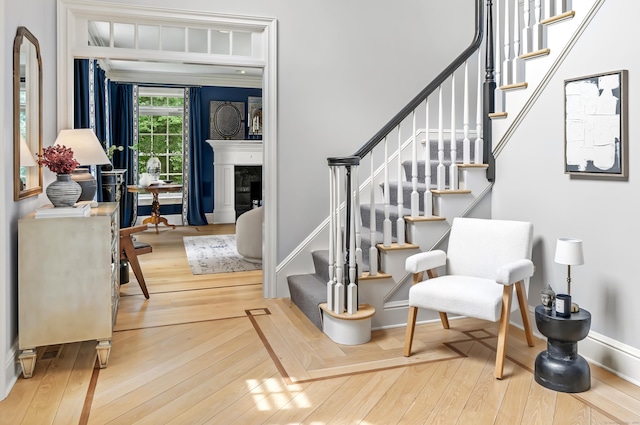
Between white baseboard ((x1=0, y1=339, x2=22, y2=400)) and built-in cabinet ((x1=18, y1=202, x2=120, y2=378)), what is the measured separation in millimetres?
44

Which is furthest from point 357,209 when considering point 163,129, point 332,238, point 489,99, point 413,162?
point 163,129

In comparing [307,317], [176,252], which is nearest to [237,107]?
[176,252]

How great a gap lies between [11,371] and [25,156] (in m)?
1.16

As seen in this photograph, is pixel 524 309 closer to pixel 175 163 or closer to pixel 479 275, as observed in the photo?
pixel 479 275

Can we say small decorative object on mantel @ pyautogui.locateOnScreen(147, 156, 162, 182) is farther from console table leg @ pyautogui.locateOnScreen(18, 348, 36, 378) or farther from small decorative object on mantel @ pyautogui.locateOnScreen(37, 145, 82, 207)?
console table leg @ pyautogui.locateOnScreen(18, 348, 36, 378)

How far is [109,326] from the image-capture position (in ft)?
9.16

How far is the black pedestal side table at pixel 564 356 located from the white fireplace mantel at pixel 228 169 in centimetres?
720

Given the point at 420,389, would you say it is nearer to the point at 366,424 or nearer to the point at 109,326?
the point at 366,424

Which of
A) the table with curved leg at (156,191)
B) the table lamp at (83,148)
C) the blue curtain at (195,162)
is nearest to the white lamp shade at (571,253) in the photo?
the table lamp at (83,148)

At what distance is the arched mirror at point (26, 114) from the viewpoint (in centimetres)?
266

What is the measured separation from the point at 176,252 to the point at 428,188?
390cm

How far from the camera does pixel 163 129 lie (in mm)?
9297

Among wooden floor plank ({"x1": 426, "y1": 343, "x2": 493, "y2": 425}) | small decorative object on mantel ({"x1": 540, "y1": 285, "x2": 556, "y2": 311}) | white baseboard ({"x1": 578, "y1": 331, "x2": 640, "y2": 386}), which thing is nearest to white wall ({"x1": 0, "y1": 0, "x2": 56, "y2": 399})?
wooden floor plank ({"x1": 426, "y1": 343, "x2": 493, "y2": 425})

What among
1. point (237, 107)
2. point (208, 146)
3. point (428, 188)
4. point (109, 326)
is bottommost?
point (109, 326)
